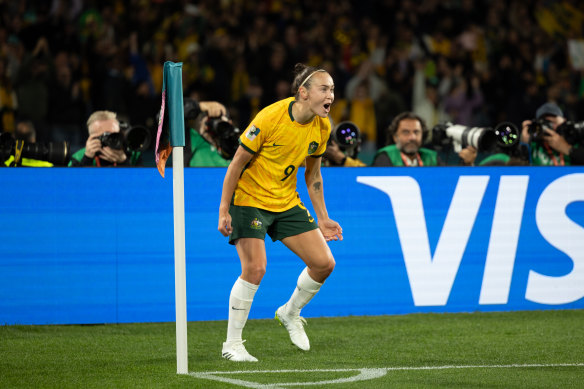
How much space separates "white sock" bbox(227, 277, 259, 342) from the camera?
21.1ft

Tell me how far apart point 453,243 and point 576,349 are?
211 cm

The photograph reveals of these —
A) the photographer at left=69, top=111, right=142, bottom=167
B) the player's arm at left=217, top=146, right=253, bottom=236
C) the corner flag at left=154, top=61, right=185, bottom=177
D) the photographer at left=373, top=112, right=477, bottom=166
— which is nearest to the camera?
the corner flag at left=154, top=61, right=185, bottom=177

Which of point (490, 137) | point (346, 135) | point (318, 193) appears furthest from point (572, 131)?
point (318, 193)

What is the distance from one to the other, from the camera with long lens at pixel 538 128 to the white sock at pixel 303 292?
3.66 metres

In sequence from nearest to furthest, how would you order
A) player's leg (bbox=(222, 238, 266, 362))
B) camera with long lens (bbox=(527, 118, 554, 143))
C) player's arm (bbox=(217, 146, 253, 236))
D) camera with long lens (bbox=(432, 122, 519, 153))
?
player's arm (bbox=(217, 146, 253, 236)) < player's leg (bbox=(222, 238, 266, 362)) < camera with long lens (bbox=(432, 122, 519, 153)) < camera with long lens (bbox=(527, 118, 554, 143))

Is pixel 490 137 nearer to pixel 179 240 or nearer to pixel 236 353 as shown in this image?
pixel 236 353

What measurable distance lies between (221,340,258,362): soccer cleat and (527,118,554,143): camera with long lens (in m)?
4.37

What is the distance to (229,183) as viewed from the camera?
20.5 ft

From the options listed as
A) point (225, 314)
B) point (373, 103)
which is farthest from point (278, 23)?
point (225, 314)

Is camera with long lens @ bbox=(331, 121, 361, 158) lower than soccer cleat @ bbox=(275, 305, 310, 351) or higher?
higher

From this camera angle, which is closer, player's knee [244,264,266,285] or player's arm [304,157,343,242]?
player's knee [244,264,266,285]

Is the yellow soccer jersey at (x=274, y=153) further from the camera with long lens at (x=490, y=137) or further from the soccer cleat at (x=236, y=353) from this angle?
the camera with long lens at (x=490, y=137)

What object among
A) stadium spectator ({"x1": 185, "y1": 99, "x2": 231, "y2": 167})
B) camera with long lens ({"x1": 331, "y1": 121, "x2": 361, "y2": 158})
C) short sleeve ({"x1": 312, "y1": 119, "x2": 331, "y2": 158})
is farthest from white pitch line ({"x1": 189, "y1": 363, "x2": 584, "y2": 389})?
stadium spectator ({"x1": 185, "y1": 99, "x2": 231, "y2": 167})

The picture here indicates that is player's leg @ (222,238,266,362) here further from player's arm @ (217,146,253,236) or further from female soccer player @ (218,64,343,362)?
player's arm @ (217,146,253,236)
